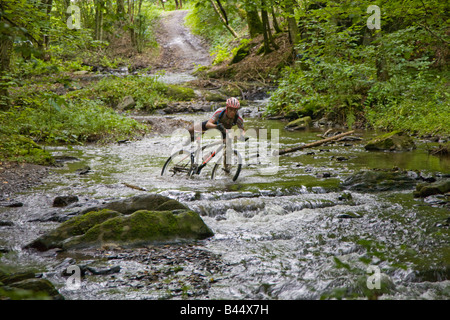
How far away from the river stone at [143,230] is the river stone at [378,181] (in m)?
3.92

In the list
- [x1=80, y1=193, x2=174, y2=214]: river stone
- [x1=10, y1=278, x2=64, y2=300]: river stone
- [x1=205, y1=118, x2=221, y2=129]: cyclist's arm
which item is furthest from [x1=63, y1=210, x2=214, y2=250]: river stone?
[x1=205, y1=118, x2=221, y2=129]: cyclist's arm

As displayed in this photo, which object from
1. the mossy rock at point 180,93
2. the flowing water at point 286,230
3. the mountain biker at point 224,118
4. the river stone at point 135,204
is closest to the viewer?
the flowing water at point 286,230

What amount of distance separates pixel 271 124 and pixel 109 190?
11243 millimetres

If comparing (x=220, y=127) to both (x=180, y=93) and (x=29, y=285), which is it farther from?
(x=180, y=93)

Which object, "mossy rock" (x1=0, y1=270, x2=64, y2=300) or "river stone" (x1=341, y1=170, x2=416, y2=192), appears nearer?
"mossy rock" (x1=0, y1=270, x2=64, y2=300)

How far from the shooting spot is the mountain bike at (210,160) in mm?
9149

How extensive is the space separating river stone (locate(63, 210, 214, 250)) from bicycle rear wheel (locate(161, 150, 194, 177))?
394 centimetres

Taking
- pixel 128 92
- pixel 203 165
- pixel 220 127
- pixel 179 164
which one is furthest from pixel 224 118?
pixel 128 92

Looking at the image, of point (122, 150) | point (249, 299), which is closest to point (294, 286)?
point (249, 299)

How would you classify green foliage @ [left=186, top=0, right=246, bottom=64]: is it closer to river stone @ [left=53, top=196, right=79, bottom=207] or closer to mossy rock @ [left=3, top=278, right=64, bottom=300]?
river stone @ [left=53, top=196, right=79, bottom=207]

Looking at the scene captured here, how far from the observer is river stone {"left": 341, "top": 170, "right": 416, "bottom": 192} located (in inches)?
314

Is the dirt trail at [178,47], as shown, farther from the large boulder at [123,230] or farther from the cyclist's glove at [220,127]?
the large boulder at [123,230]

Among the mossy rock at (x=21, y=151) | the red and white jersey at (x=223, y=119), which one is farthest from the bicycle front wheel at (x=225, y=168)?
the mossy rock at (x=21, y=151)
